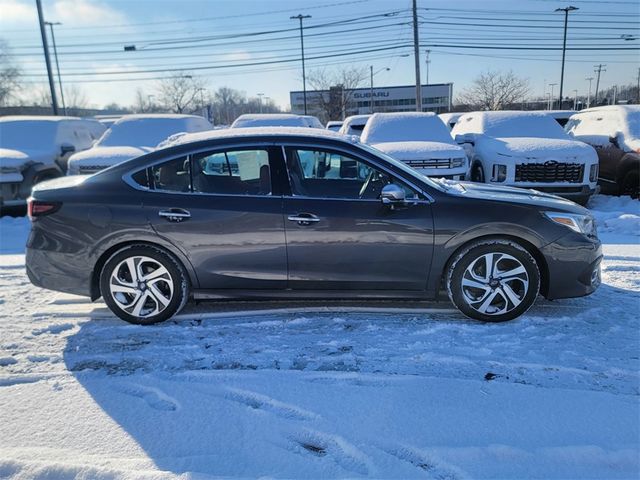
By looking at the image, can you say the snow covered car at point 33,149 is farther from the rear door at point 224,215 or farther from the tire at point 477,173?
the tire at point 477,173

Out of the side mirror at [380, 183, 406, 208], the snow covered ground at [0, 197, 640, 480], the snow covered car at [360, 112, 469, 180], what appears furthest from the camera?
the snow covered car at [360, 112, 469, 180]

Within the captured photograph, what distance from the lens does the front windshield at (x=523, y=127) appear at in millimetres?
9656

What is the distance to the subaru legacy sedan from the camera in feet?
12.2

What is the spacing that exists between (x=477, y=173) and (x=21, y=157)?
893 centimetres

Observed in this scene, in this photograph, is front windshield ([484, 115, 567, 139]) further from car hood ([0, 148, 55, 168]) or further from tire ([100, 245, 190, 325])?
car hood ([0, 148, 55, 168])

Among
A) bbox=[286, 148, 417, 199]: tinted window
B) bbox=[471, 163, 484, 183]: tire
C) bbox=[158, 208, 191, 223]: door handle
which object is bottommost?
bbox=[471, 163, 484, 183]: tire

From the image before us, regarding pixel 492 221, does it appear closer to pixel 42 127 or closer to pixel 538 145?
pixel 538 145

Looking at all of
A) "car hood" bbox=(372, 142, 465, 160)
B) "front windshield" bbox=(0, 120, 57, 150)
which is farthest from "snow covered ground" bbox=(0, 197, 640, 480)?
"front windshield" bbox=(0, 120, 57, 150)

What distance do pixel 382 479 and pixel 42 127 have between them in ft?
37.1

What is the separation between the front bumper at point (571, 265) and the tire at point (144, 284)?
3.02 metres

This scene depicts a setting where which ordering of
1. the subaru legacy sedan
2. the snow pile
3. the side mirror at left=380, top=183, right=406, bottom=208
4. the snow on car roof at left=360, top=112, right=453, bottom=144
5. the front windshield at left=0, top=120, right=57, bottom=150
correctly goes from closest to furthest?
the side mirror at left=380, top=183, right=406, bottom=208
the subaru legacy sedan
the snow pile
the snow on car roof at left=360, top=112, right=453, bottom=144
the front windshield at left=0, top=120, right=57, bottom=150

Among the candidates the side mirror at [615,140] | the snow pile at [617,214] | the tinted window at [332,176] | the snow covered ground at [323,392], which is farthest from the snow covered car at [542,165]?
the tinted window at [332,176]

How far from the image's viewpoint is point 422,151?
27.5 ft

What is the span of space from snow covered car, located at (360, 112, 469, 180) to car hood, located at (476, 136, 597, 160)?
2.44ft
